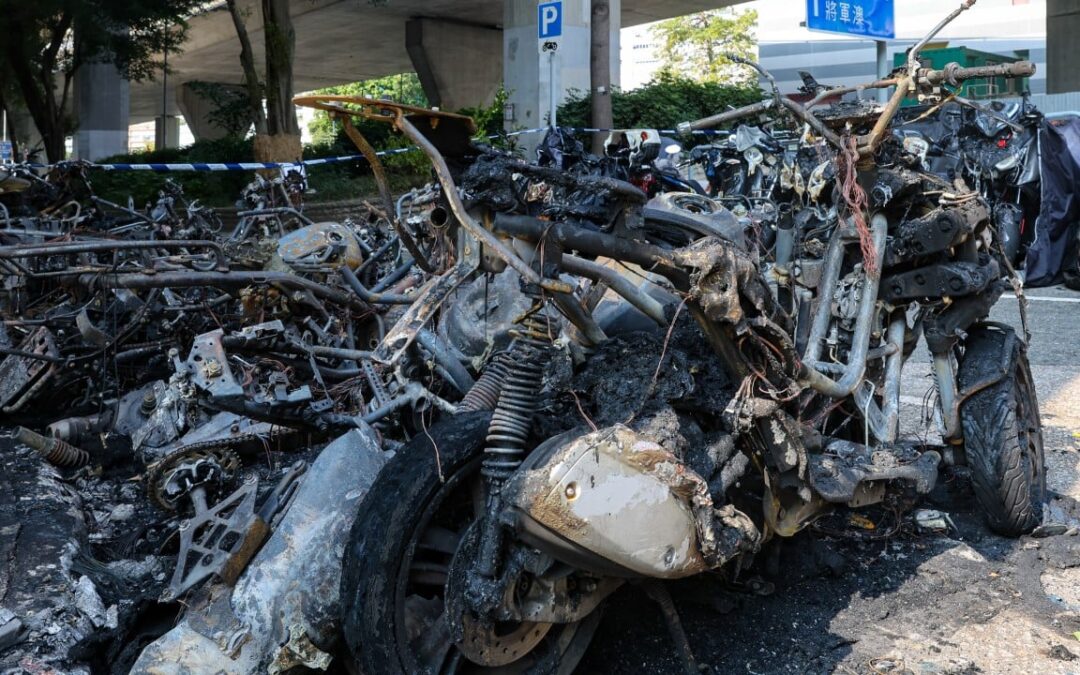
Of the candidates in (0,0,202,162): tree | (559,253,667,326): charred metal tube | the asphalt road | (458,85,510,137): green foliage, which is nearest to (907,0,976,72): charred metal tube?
(559,253,667,326): charred metal tube

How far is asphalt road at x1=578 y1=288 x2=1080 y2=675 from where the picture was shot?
3643 millimetres

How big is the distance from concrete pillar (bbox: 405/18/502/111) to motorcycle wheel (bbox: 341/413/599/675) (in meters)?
24.6

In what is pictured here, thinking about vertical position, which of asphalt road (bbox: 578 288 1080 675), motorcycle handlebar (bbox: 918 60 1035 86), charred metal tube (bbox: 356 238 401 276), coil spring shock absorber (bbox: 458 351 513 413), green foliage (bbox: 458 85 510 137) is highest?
green foliage (bbox: 458 85 510 137)

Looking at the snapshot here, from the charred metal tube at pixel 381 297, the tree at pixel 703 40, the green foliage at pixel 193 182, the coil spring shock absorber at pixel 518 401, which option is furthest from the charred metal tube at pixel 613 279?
the tree at pixel 703 40

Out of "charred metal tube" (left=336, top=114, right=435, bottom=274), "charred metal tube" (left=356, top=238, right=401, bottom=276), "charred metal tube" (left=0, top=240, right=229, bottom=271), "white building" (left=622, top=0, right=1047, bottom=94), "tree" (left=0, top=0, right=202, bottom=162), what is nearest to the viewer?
"charred metal tube" (left=336, top=114, right=435, bottom=274)

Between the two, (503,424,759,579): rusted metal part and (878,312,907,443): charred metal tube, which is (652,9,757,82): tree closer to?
(878,312,907,443): charred metal tube

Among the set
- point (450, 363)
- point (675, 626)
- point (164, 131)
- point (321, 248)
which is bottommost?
point (675, 626)

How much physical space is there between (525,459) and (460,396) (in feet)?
5.57

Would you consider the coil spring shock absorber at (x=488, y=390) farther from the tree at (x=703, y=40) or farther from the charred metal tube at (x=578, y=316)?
the tree at (x=703, y=40)

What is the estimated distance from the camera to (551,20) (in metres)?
11.3

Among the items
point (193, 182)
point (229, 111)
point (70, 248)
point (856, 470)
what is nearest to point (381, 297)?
point (70, 248)

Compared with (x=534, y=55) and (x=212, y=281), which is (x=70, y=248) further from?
(x=534, y=55)

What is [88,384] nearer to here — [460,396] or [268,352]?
[268,352]

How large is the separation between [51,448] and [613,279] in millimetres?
3928
